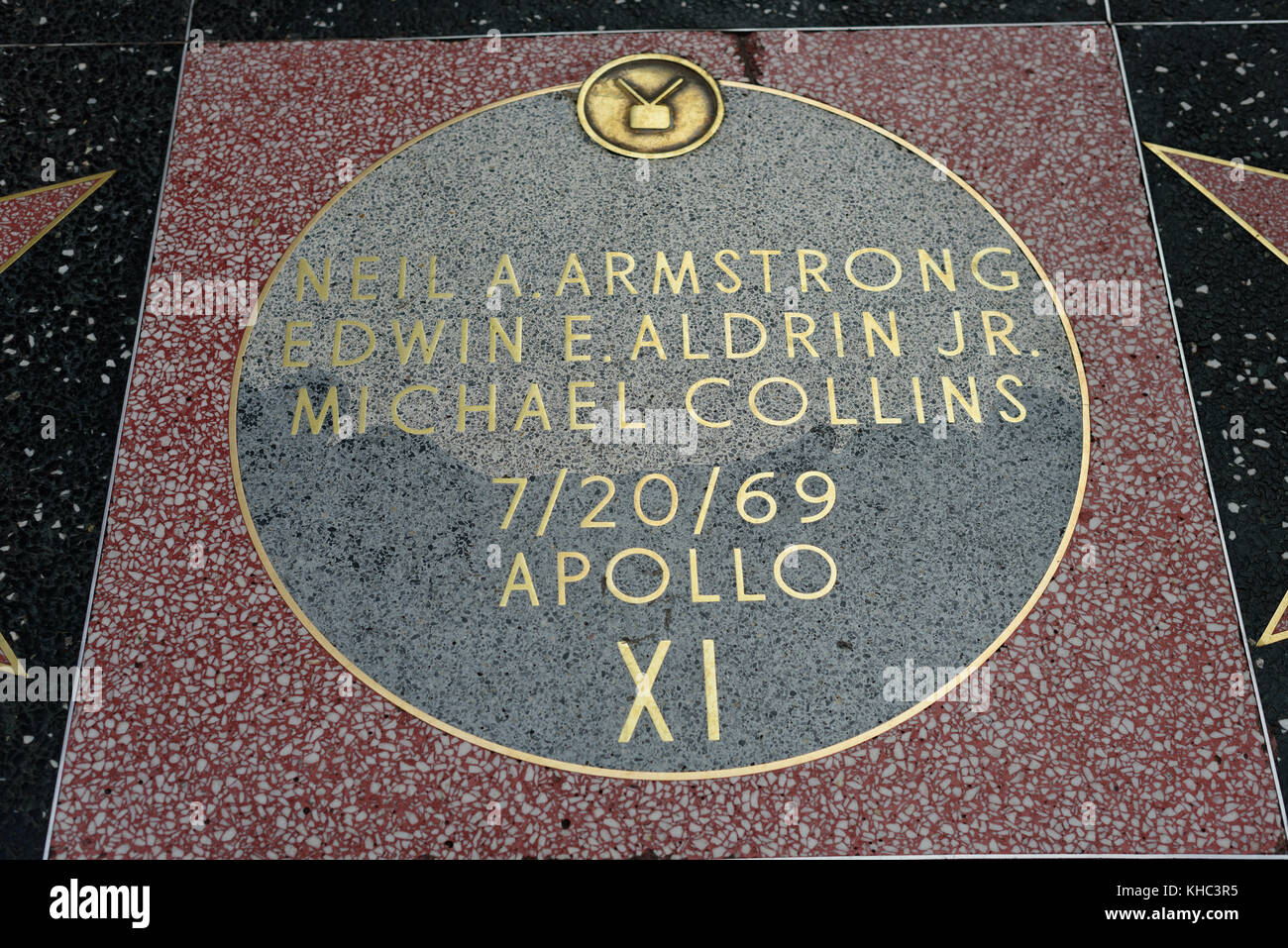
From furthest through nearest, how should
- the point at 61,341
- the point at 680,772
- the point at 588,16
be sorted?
the point at 588,16 < the point at 61,341 < the point at 680,772

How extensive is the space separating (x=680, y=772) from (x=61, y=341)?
81.6 inches

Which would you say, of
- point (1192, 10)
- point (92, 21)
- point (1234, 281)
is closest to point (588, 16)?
point (92, 21)

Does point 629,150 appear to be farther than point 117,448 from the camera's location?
Yes

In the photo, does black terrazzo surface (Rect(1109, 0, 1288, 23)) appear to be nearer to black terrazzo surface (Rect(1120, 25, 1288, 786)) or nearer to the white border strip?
black terrazzo surface (Rect(1120, 25, 1288, 786))

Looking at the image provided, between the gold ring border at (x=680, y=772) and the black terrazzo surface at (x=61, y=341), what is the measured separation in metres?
0.39

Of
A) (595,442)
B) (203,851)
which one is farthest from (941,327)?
(203,851)

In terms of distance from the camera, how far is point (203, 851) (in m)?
2.19

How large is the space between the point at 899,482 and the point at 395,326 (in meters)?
1.42

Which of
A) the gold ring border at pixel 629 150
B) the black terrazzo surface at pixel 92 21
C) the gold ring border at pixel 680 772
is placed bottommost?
the gold ring border at pixel 680 772

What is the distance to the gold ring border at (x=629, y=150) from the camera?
2.98 meters

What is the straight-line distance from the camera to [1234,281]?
9.29ft

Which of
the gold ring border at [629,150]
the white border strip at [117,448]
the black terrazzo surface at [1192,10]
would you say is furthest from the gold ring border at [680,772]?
the black terrazzo surface at [1192,10]

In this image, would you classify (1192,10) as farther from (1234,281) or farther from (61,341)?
(61,341)

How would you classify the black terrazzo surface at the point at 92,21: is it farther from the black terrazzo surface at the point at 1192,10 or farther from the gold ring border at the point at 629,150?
the black terrazzo surface at the point at 1192,10
